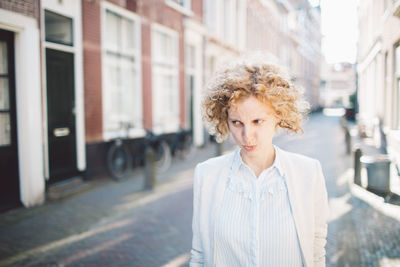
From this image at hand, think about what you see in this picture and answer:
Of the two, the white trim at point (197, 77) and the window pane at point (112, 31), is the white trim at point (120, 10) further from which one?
the white trim at point (197, 77)

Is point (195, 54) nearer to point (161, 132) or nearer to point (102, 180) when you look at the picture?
point (161, 132)

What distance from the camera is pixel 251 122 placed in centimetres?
164

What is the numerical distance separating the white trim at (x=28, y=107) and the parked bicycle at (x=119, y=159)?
1872 millimetres

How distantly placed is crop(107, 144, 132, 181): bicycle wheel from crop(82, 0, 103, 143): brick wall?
0.42 metres

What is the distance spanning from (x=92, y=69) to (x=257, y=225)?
21.7 feet

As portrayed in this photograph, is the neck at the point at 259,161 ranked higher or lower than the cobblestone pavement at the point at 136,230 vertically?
higher

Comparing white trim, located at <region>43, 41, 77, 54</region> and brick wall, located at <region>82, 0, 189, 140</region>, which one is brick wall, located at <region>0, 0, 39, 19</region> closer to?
white trim, located at <region>43, 41, 77, 54</region>

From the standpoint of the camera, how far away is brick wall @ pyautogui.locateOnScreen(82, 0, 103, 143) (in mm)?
7293

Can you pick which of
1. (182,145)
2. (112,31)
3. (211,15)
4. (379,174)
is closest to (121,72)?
(112,31)

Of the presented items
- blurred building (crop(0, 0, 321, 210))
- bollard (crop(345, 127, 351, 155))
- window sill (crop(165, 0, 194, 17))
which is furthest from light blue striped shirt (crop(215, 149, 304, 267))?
bollard (crop(345, 127, 351, 155))

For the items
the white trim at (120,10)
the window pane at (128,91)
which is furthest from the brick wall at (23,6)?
the window pane at (128,91)

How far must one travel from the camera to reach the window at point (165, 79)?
10.4m

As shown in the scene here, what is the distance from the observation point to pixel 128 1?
8.70 m

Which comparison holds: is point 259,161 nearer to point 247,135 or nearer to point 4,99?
point 247,135
